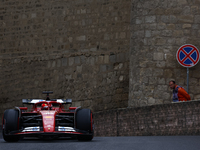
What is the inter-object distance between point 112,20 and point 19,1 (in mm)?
6039

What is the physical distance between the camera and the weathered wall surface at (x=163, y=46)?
1706 centimetres

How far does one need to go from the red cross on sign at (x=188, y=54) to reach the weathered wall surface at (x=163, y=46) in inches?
42.1

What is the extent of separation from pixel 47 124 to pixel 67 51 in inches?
471

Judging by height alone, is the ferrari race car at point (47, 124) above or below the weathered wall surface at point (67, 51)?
below

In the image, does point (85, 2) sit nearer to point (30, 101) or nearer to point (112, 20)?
point (112, 20)

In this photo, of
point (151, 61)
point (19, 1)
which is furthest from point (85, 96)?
point (19, 1)

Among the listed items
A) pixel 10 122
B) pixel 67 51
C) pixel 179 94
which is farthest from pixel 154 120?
pixel 67 51

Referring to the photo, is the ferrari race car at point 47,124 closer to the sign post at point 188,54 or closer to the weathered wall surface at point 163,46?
the sign post at point 188,54

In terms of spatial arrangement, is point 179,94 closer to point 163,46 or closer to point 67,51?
point 163,46

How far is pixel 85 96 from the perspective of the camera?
2097cm

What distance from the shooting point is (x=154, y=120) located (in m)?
14.4

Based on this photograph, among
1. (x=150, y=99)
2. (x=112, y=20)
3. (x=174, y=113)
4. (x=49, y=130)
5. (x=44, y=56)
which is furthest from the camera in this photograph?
(x=44, y=56)

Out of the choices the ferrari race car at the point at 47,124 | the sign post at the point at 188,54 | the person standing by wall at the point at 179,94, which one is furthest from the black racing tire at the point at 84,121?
the sign post at the point at 188,54

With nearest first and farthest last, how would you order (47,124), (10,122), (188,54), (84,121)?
(47,124), (10,122), (84,121), (188,54)
